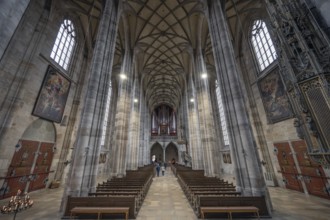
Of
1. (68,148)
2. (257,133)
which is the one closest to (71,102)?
(68,148)

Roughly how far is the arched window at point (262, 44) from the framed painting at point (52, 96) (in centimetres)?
1705

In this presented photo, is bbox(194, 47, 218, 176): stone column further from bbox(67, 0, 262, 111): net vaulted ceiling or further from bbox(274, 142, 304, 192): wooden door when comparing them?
bbox(274, 142, 304, 192): wooden door

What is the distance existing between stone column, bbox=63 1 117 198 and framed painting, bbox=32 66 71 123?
4757mm

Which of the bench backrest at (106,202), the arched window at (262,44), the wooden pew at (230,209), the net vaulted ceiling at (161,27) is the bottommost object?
the wooden pew at (230,209)

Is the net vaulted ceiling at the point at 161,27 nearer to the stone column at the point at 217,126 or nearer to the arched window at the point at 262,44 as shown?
the arched window at the point at 262,44

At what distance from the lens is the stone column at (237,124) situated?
6.09m

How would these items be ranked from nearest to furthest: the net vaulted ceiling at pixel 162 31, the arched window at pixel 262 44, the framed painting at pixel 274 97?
the framed painting at pixel 274 97, the arched window at pixel 262 44, the net vaulted ceiling at pixel 162 31

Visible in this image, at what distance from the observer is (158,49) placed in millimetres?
19859

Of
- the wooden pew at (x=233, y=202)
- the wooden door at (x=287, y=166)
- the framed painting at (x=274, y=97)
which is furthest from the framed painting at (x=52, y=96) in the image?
the wooden door at (x=287, y=166)

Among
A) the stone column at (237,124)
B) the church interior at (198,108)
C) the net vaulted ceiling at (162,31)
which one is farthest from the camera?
the net vaulted ceiling at (162,31)

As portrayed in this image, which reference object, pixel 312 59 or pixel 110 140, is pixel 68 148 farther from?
pixel 312 59

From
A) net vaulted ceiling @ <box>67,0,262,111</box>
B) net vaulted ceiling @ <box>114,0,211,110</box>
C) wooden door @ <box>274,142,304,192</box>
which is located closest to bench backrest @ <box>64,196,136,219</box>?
wooden door @ <box>274,142,304,192</box>

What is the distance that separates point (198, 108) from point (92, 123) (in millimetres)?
11438

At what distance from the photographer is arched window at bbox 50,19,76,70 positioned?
10902mm
